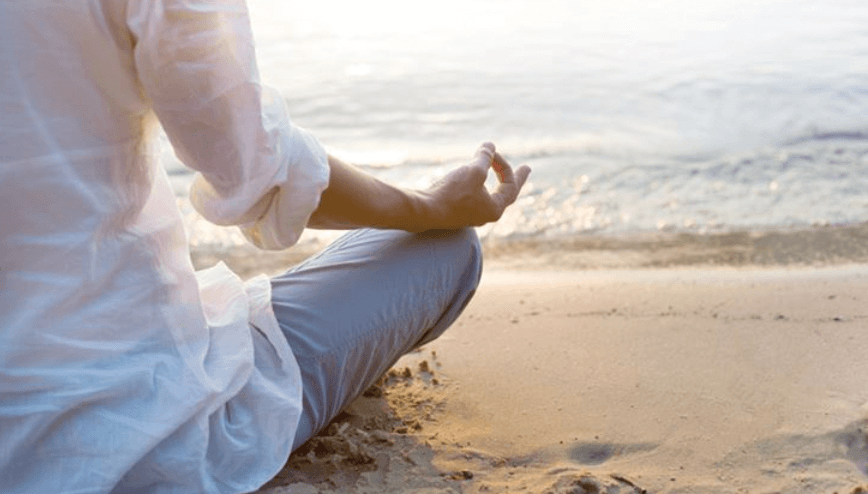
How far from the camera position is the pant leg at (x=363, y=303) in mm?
1877

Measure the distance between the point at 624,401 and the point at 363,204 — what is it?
82 centimetres

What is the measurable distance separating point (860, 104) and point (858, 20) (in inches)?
106

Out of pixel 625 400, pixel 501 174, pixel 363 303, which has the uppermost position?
pixel 501 174

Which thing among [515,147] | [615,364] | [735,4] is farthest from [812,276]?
[735,4]

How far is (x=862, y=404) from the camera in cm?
222

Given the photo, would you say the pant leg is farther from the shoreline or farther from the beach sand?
the shoreline

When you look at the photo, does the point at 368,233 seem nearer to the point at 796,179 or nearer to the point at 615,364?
the point at 615,364

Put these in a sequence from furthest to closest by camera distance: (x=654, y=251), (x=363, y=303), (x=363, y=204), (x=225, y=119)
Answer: (x=654, y=251), (x=363, y=303), (x=363, y=204), (x=225, y=119)

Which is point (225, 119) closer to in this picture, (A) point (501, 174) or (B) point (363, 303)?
(B) point (363, 303)

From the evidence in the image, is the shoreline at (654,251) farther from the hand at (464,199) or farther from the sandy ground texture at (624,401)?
the hand at (464,199)

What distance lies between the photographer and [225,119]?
148 centimetres

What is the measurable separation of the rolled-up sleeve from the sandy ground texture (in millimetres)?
538

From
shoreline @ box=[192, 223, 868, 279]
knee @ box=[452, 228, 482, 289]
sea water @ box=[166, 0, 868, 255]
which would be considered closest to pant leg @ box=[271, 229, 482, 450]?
knee @ box=[452, 228, 482, 289]

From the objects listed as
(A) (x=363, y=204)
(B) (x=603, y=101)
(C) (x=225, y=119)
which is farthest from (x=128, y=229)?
(B) (x=603, y=101)
